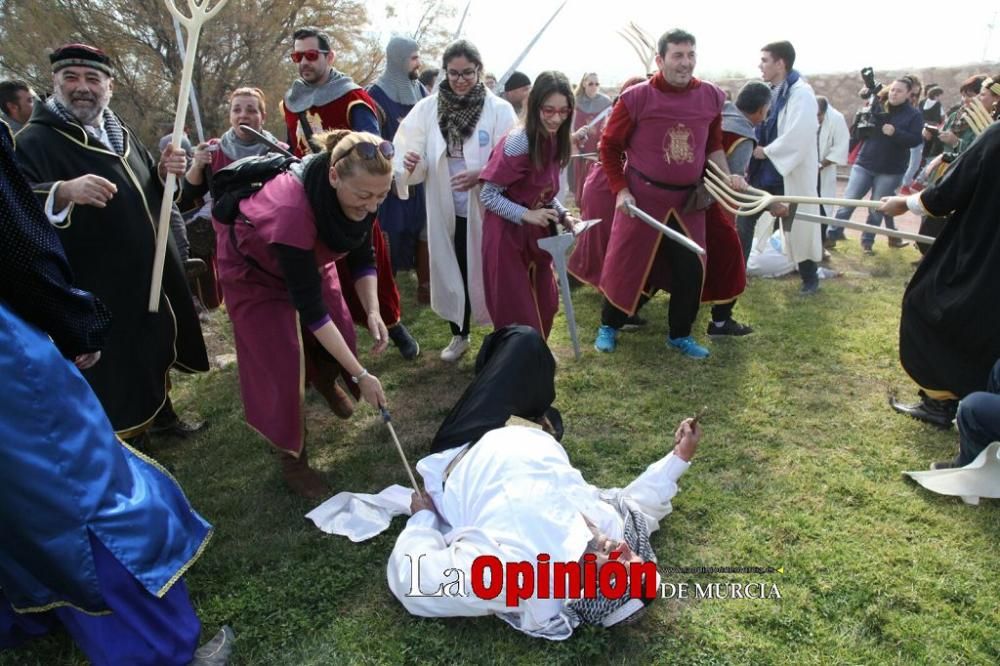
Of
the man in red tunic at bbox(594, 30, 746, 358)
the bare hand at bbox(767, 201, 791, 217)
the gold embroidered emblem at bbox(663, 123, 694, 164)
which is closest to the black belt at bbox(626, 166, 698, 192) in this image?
the man in red tunic at bbox(594, 30, 746, 358)

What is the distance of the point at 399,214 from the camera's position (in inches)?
213

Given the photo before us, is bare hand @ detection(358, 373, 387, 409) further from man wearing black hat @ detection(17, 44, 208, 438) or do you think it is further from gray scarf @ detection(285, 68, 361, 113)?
gray scarf @ detection(285, 68, 361, 113)

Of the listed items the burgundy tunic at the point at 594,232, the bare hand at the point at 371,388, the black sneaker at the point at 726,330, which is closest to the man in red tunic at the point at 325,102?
the bare hand at the point at 371,388

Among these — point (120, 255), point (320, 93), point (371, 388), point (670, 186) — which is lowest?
point (371, 388)

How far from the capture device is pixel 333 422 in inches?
147

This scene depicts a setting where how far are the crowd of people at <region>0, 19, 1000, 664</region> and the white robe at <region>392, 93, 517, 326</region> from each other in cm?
2

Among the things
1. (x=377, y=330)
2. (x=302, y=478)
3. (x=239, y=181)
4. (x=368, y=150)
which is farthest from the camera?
(x=302, y=478)

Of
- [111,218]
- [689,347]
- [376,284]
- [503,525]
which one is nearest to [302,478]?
[376,284]

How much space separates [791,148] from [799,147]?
6 centimetres

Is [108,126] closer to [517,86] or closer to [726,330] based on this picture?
[517,86]

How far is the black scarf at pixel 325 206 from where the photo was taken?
2520mm

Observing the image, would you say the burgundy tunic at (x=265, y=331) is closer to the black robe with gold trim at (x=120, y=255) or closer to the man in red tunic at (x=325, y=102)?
the black robe with gold trim at (x=120, y=255)

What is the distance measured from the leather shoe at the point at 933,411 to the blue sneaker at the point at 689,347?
1152 mm

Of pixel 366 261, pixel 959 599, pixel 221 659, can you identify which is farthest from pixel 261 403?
pixel 959 599
